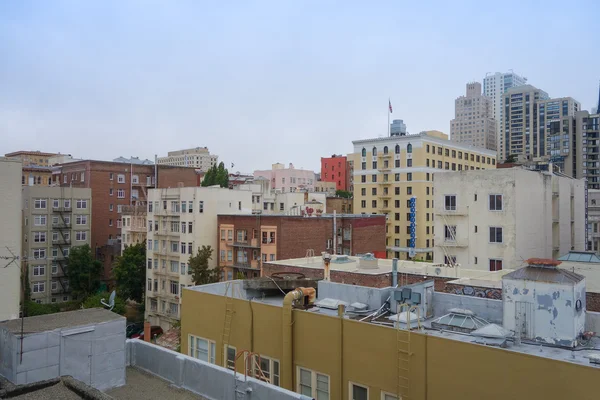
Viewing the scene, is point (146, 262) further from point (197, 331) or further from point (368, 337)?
point (368, 337)

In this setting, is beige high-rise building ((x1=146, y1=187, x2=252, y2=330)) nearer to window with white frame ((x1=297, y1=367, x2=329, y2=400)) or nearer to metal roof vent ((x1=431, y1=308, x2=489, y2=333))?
window with white frame ((x1=297, y1=367, x2=329, y2=400))

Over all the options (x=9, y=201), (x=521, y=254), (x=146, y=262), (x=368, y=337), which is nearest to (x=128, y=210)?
(x=146, y=262)

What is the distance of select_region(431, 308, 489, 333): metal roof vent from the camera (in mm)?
15894

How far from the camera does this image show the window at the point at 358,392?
15.0 meters

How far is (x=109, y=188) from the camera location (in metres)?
80.8

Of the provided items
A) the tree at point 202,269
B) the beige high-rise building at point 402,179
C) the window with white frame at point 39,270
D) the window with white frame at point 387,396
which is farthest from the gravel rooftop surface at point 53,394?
the beige high-rise building at point 402,179

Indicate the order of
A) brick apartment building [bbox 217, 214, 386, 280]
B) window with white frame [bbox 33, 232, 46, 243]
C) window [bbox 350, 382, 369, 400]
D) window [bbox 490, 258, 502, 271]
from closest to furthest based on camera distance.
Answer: window [bbox 350, 382, 369, 400] < window [bbox 490, 258, 502, 271] < brick apartment building [bbox 217, 214, 386, 280] < window with white frame [bbox 33, 232, 46, 243]

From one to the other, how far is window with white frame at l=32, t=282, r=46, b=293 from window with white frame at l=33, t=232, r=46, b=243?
20.0 ft

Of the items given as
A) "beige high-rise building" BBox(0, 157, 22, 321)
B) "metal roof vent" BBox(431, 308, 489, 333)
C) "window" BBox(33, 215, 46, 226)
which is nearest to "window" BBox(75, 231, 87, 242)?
"window" BBox(33, 215, 46, 226)

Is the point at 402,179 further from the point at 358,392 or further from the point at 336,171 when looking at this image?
the point at 358,392

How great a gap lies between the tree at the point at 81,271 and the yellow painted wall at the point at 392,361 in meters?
56.5

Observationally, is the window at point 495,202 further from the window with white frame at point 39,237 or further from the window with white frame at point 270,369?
the window with white frame at point 39,237

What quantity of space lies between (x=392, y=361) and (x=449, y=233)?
2849cm

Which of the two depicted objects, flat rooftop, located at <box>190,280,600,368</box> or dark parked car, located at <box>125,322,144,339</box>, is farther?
dark parked car, located at <box>125,322,144,339</box>
